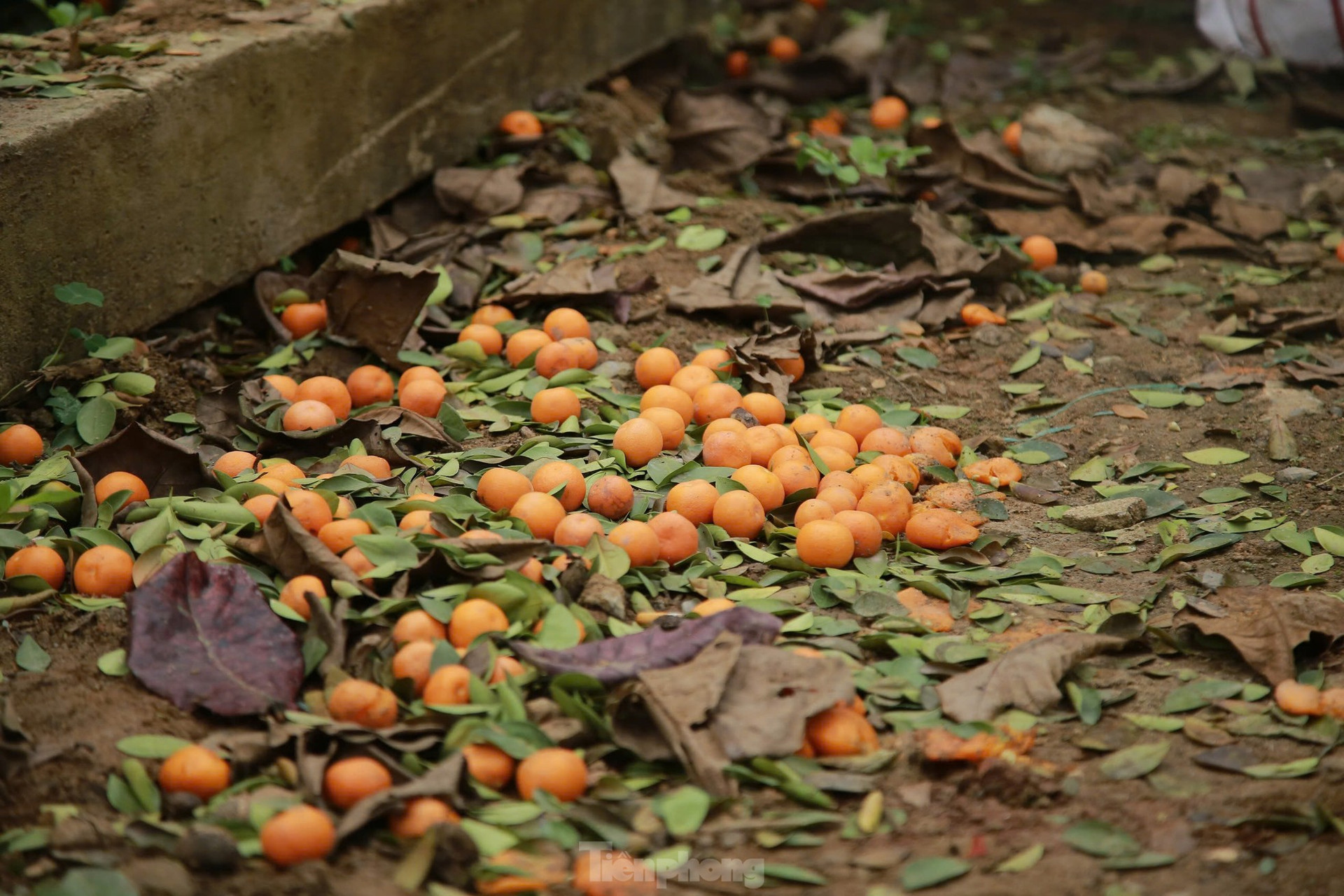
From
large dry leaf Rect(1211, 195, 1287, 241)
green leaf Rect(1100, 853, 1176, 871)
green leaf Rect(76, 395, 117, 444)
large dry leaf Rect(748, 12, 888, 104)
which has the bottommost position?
green leaf Rect(1100, 853, 1176, 871)

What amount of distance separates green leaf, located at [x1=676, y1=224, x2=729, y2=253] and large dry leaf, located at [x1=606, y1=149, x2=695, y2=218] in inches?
10.7

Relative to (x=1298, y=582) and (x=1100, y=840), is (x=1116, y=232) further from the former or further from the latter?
(x=1100, y=840)

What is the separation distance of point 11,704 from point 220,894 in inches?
31.0

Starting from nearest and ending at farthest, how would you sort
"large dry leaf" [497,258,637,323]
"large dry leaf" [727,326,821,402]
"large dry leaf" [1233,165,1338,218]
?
"large dry leaf" [727,326,821,402] → "large dry leaf" [497,258,637,323] → "large dry leaf" [1233,165,1338,218]

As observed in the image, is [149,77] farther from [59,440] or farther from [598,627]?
[598,627]

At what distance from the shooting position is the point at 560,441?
3854 mm

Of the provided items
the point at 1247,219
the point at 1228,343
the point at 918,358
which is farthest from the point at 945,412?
the point at 1247,219

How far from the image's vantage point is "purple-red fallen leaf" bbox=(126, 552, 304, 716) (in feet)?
8.98

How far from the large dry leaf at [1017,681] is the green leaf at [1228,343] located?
2.22m

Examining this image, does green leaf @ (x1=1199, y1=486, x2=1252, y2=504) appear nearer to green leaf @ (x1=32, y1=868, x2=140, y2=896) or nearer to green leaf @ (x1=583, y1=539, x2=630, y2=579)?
green leaf @ (x1=583, y1=539, x2=630, y2=579)

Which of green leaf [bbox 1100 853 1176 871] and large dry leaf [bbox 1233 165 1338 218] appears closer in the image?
green leaf [bbox 1100 853 1176 871]

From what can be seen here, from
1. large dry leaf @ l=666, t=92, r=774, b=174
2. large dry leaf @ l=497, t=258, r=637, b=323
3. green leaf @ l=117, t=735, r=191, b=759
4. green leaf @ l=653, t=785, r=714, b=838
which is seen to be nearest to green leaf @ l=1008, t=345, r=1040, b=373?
large dry leaf @ l=497, t=258, r=637, b=323

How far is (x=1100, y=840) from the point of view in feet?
8.00

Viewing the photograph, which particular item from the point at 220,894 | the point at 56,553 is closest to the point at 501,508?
the point at 56,553
